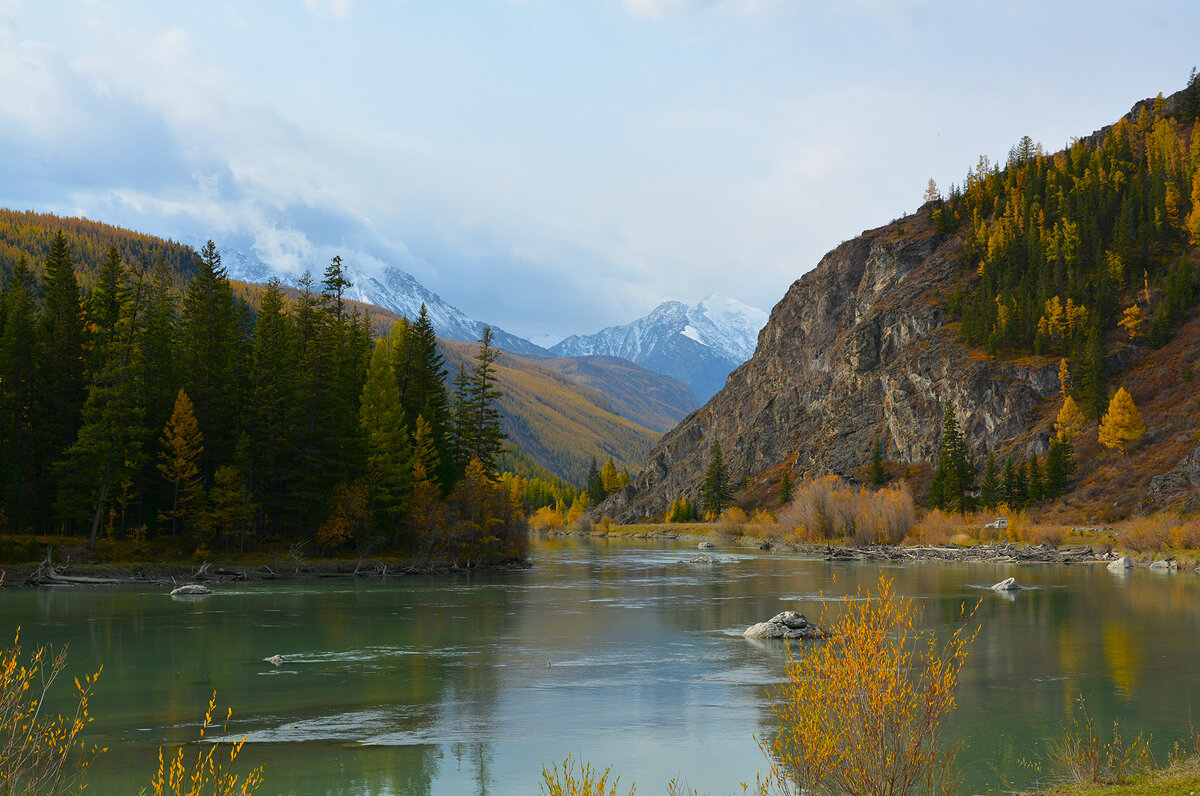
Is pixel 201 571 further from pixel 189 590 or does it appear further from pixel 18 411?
pixel 18 411

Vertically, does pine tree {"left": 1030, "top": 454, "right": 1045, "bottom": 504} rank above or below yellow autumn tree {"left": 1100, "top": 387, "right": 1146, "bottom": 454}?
below

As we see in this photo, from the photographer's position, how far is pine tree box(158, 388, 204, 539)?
5984cm

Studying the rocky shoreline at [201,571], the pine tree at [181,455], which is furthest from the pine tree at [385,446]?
the pine tree at [181,455]

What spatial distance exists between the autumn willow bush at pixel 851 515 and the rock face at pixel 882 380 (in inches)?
1406

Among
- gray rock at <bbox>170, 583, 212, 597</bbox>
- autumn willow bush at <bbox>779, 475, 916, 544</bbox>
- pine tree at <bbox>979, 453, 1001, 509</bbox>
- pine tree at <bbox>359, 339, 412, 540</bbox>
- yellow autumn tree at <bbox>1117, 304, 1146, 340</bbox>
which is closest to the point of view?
gray rock at <bbox>170, 583, 212, 597</bbox>

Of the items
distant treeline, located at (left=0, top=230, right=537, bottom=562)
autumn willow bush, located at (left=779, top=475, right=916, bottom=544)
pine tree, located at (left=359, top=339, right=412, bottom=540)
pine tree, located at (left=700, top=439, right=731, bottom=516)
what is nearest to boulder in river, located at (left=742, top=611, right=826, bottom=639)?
distant treeline, located at (left=0, top=230, right=537, bottom=562)

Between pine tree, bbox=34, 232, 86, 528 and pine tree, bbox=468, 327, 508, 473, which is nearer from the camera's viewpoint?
pine tree, bbox=34, 232, 86, 528

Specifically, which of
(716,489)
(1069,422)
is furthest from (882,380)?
(1069,422)

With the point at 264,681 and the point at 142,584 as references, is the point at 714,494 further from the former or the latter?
the point at 264,681

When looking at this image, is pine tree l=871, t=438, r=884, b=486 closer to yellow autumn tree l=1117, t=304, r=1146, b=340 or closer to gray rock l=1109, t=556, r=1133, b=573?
yellow autumn tree l=1117, t=304, r=1146, b=340

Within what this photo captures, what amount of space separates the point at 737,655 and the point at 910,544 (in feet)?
240

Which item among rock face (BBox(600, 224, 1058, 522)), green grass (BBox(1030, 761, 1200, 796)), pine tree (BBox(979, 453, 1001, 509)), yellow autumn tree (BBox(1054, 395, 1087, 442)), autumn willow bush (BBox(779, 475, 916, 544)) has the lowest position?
green grass (BBox(1030, 761, 1200, 796))

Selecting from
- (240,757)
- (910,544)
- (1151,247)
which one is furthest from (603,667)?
(1151,247)

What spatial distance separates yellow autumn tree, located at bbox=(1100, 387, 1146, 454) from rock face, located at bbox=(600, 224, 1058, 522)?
46.5ft
